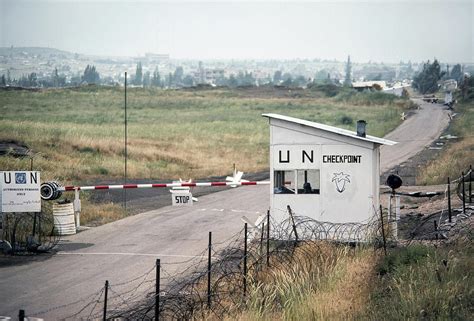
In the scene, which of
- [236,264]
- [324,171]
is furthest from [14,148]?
[236,264]

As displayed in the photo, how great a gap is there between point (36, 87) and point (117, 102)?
13510 millimetres

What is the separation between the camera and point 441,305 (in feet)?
40.4

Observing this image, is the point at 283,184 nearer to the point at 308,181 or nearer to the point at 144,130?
the point at 308,181

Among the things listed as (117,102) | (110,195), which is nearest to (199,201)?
(110,195)

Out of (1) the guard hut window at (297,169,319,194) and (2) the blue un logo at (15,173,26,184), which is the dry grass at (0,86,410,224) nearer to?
(2) the blue un logo at (15,173,26,184)

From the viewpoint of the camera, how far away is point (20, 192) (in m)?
21.0

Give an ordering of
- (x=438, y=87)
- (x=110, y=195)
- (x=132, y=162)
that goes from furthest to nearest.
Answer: (x=438, y=87)
(x=132, y=162)
(x=110, y=195)

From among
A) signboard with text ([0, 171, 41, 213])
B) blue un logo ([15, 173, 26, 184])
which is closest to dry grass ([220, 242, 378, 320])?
signboard with text ([0, 171, 41, 213])

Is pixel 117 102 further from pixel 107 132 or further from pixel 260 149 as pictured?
pixel 260 149

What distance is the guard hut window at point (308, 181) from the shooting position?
Answer: 67.3ft

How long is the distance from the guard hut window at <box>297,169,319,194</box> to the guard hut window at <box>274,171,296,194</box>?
147 mm

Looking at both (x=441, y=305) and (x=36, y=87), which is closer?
(x=441, y=305)

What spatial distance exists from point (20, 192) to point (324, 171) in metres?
7.39

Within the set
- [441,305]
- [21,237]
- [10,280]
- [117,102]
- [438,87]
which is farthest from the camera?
[438,87]
